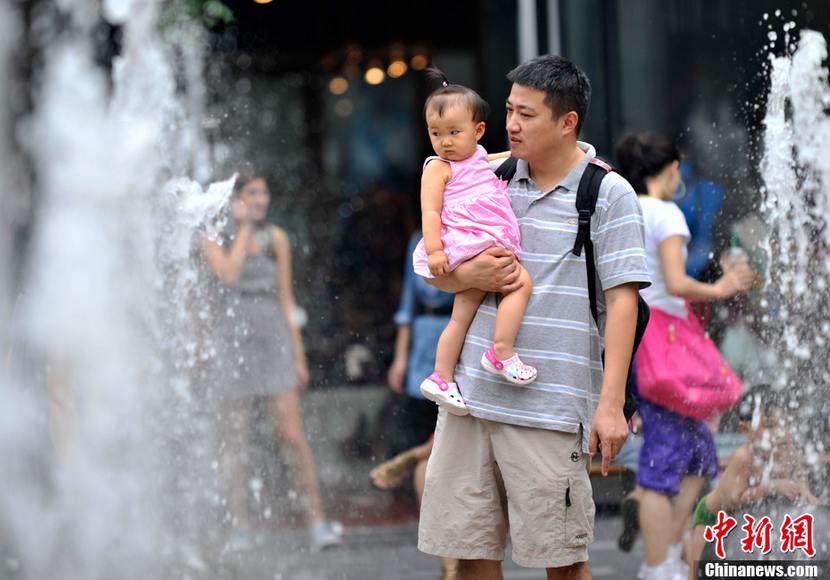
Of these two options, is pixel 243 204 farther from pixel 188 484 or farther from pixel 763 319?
pixel 763 319

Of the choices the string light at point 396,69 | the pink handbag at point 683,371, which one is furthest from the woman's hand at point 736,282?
the string light at point 396,69

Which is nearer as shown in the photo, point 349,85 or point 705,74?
point 705,74

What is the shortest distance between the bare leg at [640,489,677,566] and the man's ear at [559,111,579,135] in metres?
1.85

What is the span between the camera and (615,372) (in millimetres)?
3156

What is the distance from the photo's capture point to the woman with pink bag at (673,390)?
4.61 metres

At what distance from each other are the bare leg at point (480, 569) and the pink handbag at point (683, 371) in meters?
1.50

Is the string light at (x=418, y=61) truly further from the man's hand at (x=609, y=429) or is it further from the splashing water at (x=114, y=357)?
the man's hand at (x=609, y=429)

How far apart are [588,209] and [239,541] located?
8.48 ft

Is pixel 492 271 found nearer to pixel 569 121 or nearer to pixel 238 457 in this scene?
pixel 569 121

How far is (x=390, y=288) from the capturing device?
890cm

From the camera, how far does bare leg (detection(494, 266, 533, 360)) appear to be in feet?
10.5

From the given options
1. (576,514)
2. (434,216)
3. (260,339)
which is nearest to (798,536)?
(576,514)

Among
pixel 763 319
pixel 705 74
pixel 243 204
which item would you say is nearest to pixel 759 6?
pixel 705 74

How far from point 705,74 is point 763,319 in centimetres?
239
